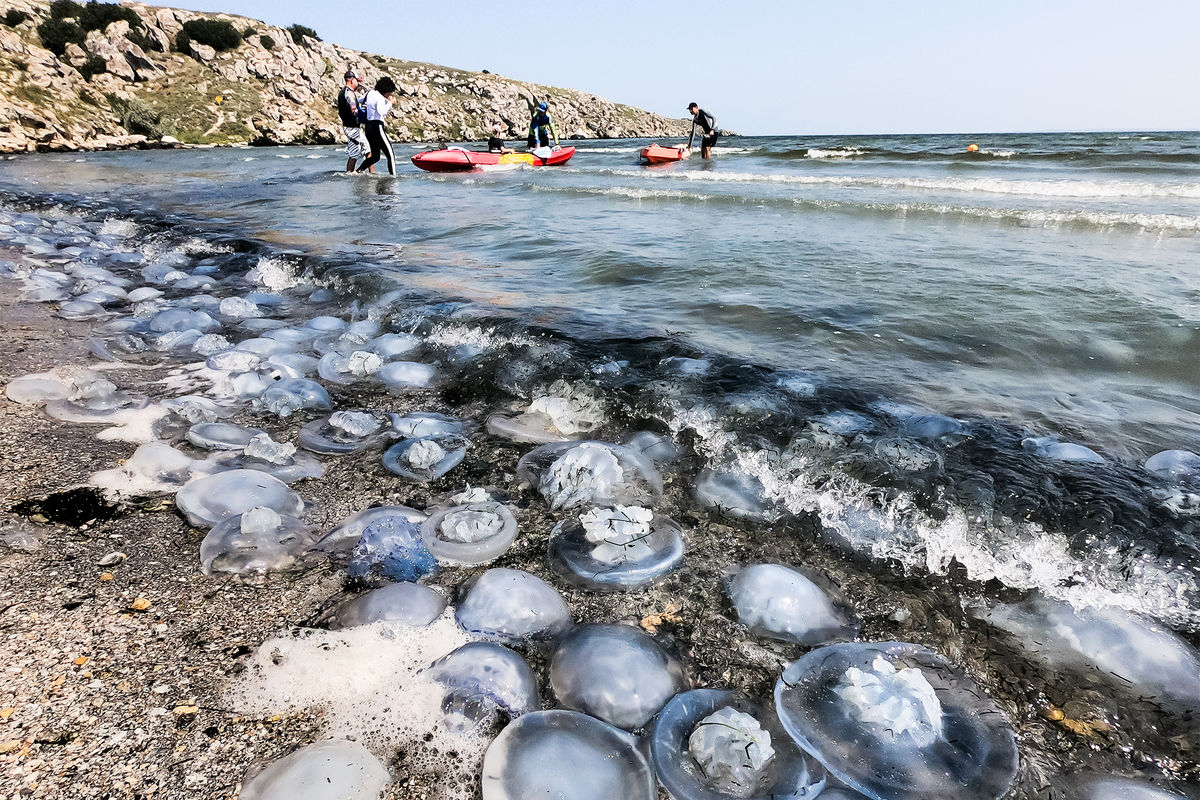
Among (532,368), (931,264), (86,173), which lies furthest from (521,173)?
(532,368)

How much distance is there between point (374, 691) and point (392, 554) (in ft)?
1.42

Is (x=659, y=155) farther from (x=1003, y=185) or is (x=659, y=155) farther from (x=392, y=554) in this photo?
(x=392, y=554)

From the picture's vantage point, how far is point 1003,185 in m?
11.5

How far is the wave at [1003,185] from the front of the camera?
10.4 metres

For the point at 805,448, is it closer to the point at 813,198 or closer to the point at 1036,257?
the point at 1036,257

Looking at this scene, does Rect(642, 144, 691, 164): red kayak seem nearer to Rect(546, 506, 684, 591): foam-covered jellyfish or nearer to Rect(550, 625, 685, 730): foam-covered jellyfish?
Rect(546, 506, 684, 591): foam-covered jellyfish

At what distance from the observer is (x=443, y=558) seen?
1.61 meters

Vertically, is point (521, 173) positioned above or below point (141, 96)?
below

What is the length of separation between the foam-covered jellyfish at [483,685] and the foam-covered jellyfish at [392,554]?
352 millimetres

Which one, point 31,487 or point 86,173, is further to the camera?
point 86,173

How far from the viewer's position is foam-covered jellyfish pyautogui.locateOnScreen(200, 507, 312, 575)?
5.04 feet

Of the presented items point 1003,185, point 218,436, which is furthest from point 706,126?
point 218,436

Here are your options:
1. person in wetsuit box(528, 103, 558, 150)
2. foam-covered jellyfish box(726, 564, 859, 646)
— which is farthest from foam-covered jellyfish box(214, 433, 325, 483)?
person in wetsuit box(528, 103, 558, 150)

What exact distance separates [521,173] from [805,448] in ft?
56.3
